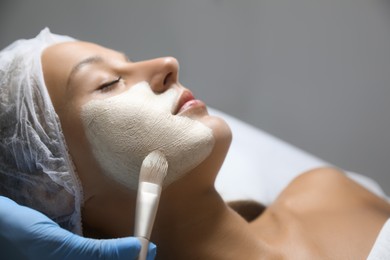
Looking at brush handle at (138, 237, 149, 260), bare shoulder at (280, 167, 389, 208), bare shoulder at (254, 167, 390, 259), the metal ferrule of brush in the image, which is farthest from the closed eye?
bare shoulder at (280, 167, 389, 208)

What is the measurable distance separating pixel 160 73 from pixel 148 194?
32 centimetres

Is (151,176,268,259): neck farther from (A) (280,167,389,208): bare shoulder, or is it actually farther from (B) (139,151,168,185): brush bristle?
(A) (280,167,389,208): bare shoulder

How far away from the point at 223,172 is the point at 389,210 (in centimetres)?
55

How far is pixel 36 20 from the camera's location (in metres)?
1.61

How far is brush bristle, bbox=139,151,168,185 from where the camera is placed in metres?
0.98

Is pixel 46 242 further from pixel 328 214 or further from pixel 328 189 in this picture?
pixel 328 189

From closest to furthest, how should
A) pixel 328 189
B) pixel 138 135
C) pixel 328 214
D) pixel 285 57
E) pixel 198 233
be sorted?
pixel 138 135 → pixel 198 233 → pixel 328 214 → pixel 328 189 → pixel 285 57

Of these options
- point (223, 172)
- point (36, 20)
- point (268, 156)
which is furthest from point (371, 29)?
point (36, 20)

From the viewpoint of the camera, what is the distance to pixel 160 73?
1.13 m

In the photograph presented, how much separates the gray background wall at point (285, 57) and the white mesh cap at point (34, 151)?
579 mm

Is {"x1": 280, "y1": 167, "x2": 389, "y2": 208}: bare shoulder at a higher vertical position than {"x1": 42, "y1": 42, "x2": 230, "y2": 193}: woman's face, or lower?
lower

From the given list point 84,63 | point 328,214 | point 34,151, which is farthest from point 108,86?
point 328,214

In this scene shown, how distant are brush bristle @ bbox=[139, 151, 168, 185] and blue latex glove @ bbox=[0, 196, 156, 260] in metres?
0.13

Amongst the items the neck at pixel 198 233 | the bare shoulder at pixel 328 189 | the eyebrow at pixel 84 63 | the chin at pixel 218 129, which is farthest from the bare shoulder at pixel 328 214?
the eyebrow at pixel 84 63
